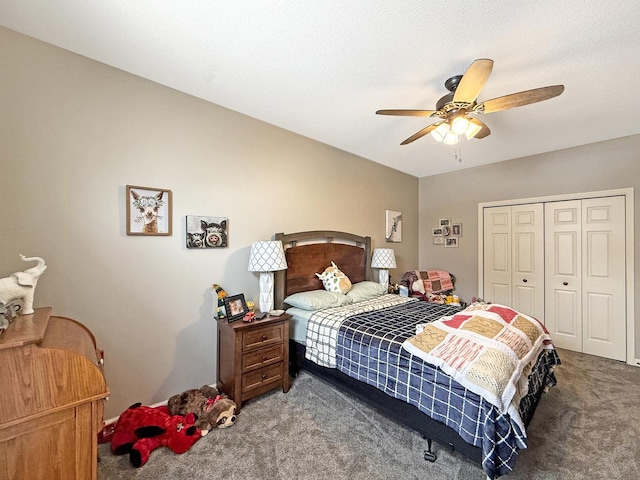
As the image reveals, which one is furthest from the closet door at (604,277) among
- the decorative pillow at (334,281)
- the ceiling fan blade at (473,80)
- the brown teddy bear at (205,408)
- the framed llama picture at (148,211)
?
the framed llama picture at (148,211)

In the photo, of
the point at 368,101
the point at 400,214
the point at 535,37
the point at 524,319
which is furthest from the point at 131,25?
the point at 400,214

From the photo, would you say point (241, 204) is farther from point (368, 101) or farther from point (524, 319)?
point (524, 319)

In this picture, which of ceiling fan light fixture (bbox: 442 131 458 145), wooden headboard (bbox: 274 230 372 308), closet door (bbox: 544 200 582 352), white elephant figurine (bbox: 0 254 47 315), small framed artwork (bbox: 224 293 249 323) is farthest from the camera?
closet door (bbox: 544 200 582 352)

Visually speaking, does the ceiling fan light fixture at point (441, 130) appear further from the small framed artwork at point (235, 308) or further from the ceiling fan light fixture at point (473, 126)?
the small framed artwork at point (235, 308)

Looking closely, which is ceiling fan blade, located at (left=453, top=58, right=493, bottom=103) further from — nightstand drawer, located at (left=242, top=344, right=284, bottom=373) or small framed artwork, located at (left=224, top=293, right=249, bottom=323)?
nightstand drawer, located at (left=242, top=344, right=284, bottom=373)

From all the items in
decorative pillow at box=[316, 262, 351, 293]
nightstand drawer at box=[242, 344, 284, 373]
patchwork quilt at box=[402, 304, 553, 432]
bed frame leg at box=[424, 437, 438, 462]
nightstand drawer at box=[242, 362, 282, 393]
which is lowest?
bed frame leg at box=[424, 437, 438, 462]

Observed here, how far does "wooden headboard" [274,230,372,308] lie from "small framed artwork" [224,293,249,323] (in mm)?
521

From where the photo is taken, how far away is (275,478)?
5.13 feet

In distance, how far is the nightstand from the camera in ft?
7.14

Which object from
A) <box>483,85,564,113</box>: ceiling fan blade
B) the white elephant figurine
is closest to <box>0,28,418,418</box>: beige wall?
the white elephant figurine

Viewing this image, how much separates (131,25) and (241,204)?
1.46 meters

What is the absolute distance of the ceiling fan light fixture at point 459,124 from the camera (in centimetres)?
195

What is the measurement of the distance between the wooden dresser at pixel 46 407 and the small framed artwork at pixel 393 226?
3.87 meters

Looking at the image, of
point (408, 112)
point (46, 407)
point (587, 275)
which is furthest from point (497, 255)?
point (46, 407)
